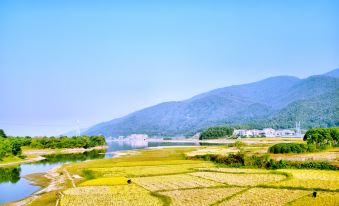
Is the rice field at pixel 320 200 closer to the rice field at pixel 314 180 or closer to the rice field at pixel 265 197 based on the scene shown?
the rice field at pixel 265 197

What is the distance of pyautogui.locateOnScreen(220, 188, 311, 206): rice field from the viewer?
32.7 meters

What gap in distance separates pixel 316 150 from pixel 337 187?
179ft

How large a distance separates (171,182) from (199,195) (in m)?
9.68

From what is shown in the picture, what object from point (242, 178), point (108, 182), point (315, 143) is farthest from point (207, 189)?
point (315, 143)

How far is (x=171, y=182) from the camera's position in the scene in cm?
4641

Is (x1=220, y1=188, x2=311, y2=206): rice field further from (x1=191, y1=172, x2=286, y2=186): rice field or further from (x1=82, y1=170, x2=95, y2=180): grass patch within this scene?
(x1=82, y1=170, x2=95, y2=180): grass patch

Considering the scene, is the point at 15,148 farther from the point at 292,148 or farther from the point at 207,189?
the point at 207,189

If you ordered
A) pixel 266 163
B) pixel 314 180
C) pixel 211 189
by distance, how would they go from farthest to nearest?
pixel 266 163, pixel 314 180, pixel 211 189

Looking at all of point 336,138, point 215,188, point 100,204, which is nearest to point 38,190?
point 100,204

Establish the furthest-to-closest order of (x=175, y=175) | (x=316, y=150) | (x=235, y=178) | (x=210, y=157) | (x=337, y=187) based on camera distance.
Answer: (x=316, y=150) → (x=210, y=157) → (x=175, y=175) → (x=235, y=178) → (x=337, y=187)

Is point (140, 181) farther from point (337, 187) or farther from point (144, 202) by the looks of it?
point (337, 187)

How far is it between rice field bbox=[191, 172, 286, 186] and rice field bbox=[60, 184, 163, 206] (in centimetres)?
1111

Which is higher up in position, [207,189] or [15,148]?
[15,148]

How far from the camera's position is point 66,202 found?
3581cm
